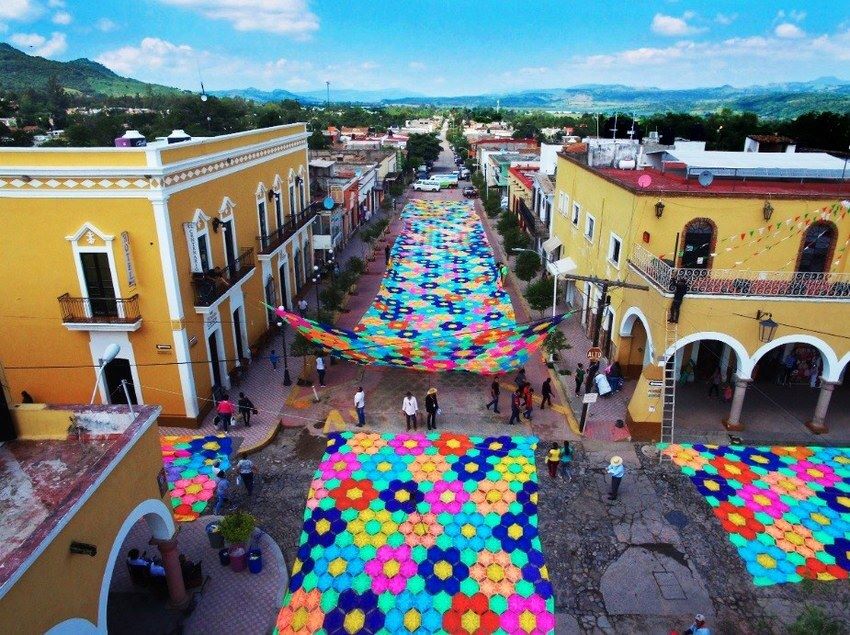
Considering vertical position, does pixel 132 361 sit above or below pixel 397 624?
above

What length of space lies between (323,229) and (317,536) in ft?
71.1

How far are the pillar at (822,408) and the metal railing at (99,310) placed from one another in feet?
60.1

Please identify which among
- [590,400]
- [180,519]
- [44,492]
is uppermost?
[44,492]

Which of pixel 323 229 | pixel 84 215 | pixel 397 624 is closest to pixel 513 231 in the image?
pixel 323 229

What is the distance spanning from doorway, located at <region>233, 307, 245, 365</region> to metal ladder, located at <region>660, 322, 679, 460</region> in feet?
43.6

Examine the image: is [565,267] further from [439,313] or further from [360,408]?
[360,408]

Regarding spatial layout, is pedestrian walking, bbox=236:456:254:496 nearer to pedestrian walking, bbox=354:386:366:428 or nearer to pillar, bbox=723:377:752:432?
pedestrian walking, bbox=354:386:366:428

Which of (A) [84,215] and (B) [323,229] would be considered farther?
(B) [323,229]

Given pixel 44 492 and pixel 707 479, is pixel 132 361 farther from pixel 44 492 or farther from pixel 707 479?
pixel 707 479

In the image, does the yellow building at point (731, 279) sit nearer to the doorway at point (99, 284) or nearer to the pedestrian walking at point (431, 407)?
the pedestrian walking at point (431, 407)

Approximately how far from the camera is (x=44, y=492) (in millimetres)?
7180

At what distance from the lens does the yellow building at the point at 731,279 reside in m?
14.4

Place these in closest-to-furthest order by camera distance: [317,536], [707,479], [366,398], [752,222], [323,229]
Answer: [317,536]
[707,479]
[752,222]
[366,398]
[323,229]

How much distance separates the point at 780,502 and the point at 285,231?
19.2 metres
